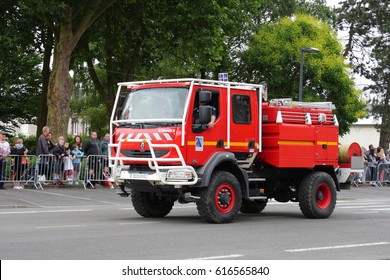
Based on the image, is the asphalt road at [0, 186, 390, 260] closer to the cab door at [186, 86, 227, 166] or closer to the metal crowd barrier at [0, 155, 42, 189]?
the cab door at [186, 86, 227, 166]

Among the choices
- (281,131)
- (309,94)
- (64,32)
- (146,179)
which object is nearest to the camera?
(146,179)

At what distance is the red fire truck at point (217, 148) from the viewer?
15.9 metres

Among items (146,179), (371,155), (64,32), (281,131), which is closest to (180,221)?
(146,179)

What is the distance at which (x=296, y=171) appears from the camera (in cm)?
1817

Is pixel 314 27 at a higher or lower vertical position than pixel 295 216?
higher

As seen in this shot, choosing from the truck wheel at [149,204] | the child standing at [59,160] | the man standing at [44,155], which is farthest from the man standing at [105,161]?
→ the truck wheel at [149,204]

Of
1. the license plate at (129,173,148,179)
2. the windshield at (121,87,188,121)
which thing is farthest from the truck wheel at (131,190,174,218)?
the windshield at (121,87,188,121)

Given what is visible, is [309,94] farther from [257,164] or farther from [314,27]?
[257,164]

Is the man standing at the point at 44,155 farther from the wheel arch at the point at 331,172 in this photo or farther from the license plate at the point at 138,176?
the wheel arch at the point at 331,172

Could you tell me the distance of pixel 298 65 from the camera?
185 ft

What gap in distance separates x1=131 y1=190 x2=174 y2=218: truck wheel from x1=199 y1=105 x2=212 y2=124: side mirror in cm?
262

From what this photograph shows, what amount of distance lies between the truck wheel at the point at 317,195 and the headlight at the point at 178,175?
10.8 feet

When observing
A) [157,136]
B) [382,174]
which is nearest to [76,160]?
[157,136]

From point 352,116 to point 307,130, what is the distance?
135 ft
